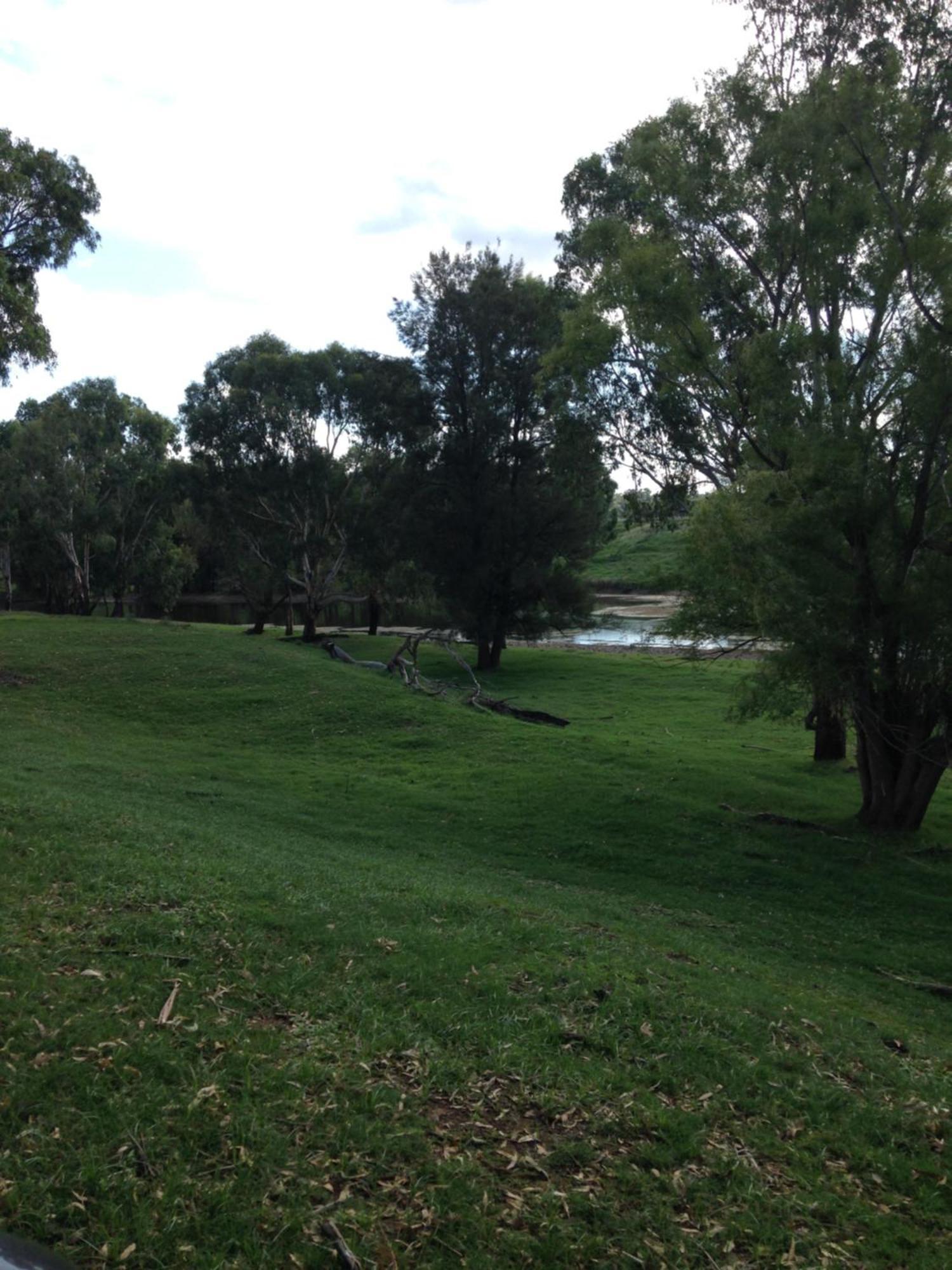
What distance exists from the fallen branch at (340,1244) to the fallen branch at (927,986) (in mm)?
8182

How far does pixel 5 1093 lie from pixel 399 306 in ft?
132

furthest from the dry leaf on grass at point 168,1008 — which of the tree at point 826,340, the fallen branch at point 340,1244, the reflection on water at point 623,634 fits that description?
the reflection on water at point 623,634

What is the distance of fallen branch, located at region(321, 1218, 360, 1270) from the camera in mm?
4105

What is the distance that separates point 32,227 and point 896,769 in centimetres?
2376

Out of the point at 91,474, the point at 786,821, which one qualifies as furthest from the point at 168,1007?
the point at 91,474

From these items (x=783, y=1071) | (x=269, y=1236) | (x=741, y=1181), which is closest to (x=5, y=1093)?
(x=269, y=1236)

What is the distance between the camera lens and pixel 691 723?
28.7 meters

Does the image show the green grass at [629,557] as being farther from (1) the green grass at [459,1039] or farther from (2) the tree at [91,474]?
(1) the green grass at [459,1039]

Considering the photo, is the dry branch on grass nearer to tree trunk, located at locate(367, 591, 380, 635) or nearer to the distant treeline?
the distant treeline

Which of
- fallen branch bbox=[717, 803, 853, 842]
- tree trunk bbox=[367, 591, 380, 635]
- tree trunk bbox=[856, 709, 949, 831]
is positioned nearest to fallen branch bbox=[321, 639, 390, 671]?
tree trunk bbox=[367, 591, 380, 635]

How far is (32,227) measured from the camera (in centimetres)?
2391

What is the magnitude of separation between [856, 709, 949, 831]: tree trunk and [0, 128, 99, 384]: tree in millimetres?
20284

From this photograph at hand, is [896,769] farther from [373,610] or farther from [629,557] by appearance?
[629,557]

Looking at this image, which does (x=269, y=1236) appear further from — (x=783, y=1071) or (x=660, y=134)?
(x=660, y=134)
